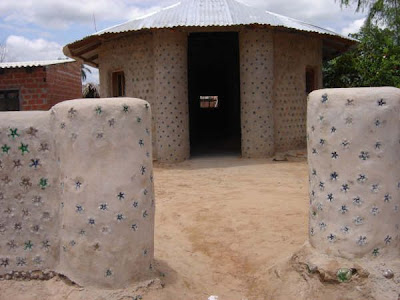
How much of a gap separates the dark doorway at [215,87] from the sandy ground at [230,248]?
17.1 ft

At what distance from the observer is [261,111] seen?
9164 mm

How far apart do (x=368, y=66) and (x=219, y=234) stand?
10.7 m

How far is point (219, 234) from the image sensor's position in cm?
454

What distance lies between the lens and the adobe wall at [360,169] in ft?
9.41

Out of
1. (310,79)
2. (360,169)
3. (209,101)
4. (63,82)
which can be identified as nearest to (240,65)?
(310,79)

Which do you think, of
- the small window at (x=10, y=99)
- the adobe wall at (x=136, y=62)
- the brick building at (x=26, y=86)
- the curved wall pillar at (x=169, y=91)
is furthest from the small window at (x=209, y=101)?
the curved wall pillar at (x=169, y=91)

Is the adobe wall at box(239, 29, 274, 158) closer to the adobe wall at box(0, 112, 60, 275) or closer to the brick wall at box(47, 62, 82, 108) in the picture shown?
the brick wall at box(47, 62, 82, 108)

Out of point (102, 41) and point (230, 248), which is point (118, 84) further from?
point (230, 248)

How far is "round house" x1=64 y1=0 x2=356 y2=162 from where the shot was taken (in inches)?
354

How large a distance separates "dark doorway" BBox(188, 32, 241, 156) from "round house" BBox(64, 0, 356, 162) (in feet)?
8.16

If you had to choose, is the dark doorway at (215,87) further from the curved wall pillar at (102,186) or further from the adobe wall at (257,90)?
the curved wall pillar at (102,186)

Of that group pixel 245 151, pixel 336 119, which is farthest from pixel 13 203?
pixel 245 151

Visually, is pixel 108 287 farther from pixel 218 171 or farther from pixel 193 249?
pixel 218 171

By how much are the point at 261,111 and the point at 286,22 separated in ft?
7.87
